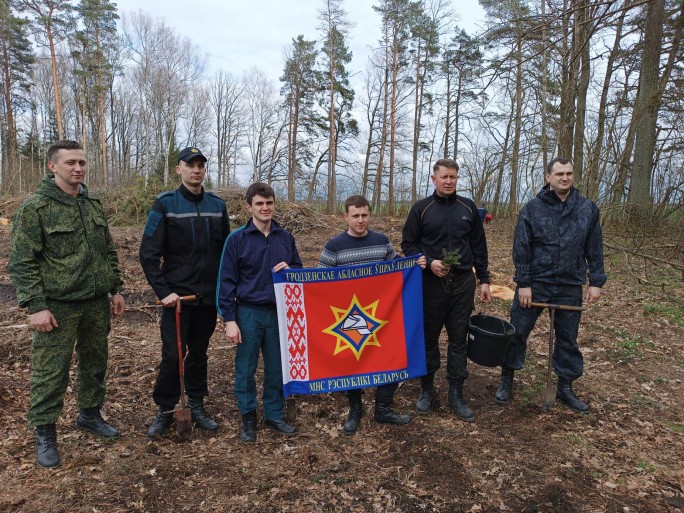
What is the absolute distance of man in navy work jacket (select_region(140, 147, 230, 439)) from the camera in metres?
3.68

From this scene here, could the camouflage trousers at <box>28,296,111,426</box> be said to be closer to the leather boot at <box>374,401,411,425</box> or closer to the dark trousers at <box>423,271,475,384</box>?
the leather boot at <box>374,401,411,425</box>

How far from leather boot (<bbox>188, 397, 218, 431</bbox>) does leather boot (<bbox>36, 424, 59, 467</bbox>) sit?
3.38 ft

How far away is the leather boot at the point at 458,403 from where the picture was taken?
14.0ft

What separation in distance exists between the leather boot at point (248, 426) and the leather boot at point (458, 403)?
192cm

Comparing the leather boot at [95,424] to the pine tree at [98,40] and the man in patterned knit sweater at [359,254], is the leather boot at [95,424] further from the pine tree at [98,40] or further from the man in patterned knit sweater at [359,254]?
the pine tree at [98,40]

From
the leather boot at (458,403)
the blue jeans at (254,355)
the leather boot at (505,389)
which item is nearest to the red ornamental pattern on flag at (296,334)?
the blue jeans at (254,355)

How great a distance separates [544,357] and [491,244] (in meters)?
9.29

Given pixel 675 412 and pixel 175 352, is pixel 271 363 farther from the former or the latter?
pixel 675 412

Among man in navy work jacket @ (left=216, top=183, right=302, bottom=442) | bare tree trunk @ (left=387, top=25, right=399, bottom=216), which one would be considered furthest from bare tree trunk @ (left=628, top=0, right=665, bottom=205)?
bare tree trunk @ (left=387, top=25, right=399, bottom=216)

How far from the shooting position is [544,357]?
6.07m

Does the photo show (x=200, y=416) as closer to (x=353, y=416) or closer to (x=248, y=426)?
(x=248, y=426)

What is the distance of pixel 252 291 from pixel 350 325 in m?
0.96

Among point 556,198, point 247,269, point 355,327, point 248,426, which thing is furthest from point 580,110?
point 248,426

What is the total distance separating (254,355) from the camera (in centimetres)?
386
